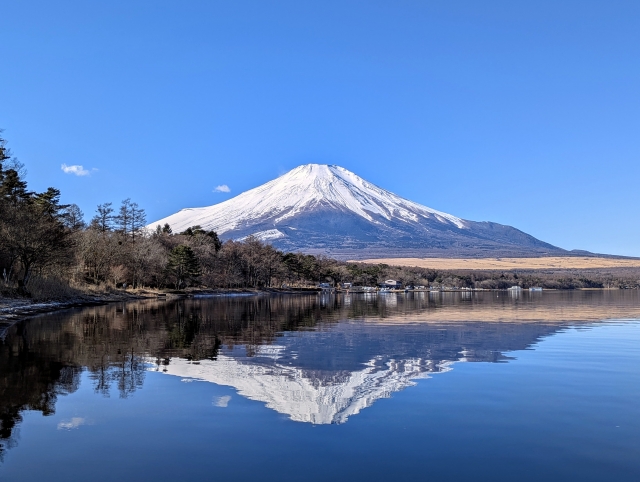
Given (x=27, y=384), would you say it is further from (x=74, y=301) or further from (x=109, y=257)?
(x=109, y=257)

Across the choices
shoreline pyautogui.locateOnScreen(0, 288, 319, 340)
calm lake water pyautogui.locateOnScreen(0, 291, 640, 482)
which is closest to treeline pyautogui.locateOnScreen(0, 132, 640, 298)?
shoreline pyautogui.locateOnScreen(0, 288, 319, 340)

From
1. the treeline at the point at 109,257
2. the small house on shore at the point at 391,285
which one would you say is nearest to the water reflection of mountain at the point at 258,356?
the treeline at the point at 109,257

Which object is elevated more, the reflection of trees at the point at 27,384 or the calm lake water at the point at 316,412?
the reflection of trees at the point at 27,384

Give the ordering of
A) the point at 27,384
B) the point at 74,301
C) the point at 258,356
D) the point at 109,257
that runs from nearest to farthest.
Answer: the point at 27,384 < the point at 258,356 < the point at 74,301 < the point at 109,257

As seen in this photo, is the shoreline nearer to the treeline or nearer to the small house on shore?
the treeline

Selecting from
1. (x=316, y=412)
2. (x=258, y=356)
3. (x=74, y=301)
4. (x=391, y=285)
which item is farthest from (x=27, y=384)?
(x=391, y=285)

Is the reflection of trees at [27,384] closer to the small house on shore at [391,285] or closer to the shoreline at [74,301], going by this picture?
the shoreline at [74,301]

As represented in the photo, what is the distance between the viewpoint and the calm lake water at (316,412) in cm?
861

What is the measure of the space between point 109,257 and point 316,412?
222 ft

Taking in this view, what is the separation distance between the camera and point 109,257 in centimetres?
7438

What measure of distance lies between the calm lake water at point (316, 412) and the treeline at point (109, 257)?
24770 millimetres

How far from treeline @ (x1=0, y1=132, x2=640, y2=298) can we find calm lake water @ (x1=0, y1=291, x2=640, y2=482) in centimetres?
2477

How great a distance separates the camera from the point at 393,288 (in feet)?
588

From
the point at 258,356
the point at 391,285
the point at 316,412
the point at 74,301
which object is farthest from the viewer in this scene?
the point at 391,285
